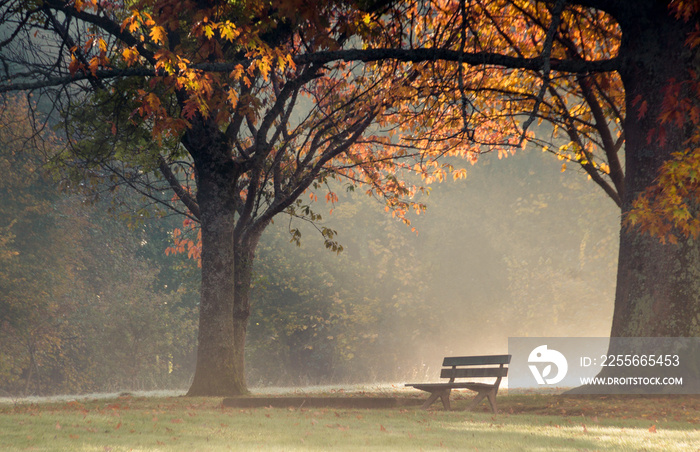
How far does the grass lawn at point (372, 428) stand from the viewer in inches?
255

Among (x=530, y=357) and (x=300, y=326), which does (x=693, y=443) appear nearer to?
(x=300, y=326)

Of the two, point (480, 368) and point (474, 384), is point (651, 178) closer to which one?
point (480, 368)

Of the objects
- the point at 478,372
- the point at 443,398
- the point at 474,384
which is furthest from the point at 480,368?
the point at 474,384

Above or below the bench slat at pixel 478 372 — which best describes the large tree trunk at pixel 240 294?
above

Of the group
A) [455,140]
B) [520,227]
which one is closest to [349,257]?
[520,227]

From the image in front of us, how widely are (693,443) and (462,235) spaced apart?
34.8 m

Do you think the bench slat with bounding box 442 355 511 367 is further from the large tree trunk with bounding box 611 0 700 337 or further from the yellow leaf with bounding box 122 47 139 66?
the yellow leaf with bounding box 122 47 139 66

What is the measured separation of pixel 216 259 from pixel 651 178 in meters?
8.63

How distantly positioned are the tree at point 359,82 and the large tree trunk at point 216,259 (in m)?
0.03

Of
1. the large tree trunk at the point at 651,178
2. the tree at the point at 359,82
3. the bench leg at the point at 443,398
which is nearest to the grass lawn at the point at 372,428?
the bench leg at the point at 443,398

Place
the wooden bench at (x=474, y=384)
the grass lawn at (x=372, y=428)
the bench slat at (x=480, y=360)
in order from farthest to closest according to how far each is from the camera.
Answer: the bench slat at (x=480, y=360)
the wooden bench at (x=474, y=384)
the grass lawn at (x=372, y=428)

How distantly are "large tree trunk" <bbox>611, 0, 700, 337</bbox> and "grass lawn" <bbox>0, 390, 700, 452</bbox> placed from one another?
1312 mm

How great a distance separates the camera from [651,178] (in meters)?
11.1

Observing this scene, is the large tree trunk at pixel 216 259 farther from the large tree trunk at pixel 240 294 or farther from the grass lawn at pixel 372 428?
the grass lawn at pixel 372 428
